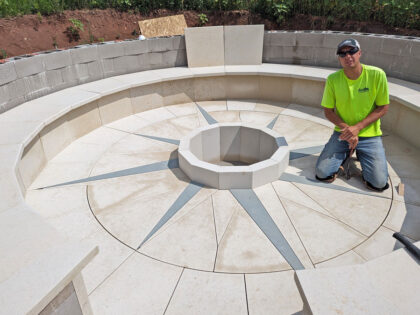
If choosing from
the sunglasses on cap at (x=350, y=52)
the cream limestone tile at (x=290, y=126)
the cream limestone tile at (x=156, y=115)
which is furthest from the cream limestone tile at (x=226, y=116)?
the sunglasses on cap at (x=350, y=52)

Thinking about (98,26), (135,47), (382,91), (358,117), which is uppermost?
(98,26)

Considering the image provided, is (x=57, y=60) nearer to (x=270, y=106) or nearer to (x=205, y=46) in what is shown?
(x=205, y=46)

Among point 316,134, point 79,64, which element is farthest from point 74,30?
point 316,134

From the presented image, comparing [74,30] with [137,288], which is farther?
[74,30]

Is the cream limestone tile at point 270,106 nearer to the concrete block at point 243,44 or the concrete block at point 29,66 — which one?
the concrete block at point 243,44

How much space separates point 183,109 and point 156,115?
788 mm

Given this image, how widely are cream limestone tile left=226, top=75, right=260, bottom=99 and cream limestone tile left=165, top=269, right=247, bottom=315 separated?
6407 millimetres

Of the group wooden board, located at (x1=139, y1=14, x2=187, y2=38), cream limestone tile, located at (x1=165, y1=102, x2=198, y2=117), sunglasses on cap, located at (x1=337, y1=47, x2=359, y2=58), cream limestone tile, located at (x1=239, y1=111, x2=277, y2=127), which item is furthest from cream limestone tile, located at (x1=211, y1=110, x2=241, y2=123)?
wooden board, located at (x1=139, y1=14, x2=187, y2=38)

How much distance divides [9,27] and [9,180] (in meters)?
8.06

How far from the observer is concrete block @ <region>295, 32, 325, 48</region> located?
29.5 feet

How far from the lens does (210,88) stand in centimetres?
919

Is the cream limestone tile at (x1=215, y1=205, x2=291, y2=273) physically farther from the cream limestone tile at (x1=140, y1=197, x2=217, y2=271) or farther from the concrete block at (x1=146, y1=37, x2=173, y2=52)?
the concrete block at (x1=146, y1=37, x2=173, y2=52)

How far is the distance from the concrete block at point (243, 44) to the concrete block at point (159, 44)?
5.52ft

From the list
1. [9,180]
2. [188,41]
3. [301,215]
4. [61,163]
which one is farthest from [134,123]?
[301,215]
